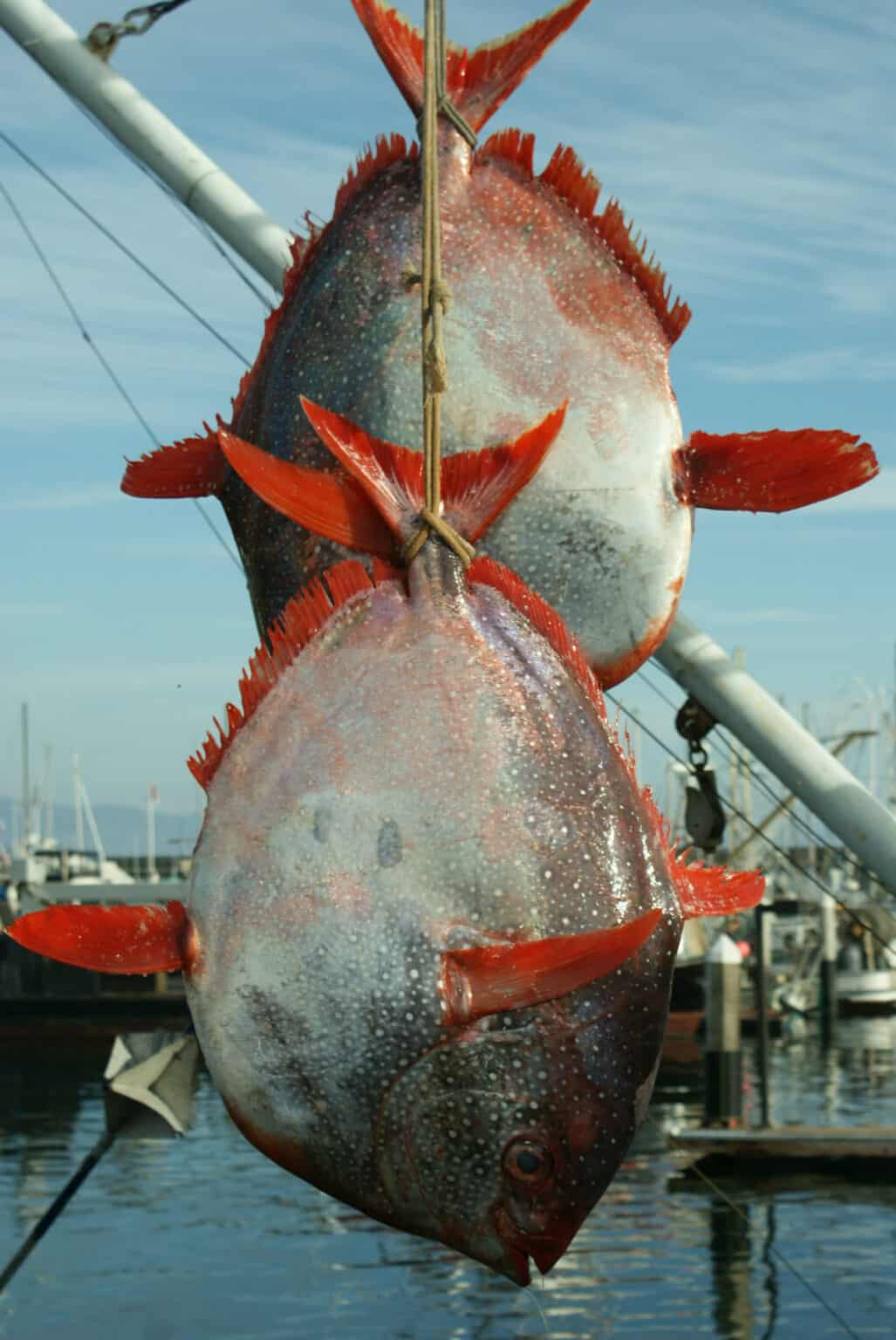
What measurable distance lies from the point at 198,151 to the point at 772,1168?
18671 mm

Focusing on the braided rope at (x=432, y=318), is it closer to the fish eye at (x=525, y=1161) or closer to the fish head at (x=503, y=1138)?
the fish head at (x=503, y=1138)

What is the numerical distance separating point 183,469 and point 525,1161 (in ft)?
5.48

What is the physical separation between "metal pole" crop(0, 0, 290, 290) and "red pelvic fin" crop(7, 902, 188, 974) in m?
3.31

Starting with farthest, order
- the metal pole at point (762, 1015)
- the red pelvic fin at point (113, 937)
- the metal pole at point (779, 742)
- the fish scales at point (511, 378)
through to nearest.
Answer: the metal pole at point (762, 1015)
the metal pole at point (779, 742)
the fish scales at point (511, 378)
the red pelvic fin at point (113, 937)

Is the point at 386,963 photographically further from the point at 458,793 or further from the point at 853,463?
the point at 853,463

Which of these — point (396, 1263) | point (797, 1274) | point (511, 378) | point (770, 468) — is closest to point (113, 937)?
point (511, 378)

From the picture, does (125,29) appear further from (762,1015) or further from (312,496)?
(762,1015)

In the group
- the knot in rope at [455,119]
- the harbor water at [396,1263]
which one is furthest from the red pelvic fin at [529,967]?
the harbor water at [396,1263]

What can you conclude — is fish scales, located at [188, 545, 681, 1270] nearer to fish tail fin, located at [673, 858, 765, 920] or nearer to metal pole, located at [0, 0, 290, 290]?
fish tail fin, located at [673, 858, 765, 920]

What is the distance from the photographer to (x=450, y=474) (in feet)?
9.85

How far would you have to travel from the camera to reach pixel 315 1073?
2.72 meters

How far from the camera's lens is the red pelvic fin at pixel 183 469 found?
3738 millimetres

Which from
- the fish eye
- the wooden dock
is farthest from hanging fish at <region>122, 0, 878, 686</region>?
the wooden dock

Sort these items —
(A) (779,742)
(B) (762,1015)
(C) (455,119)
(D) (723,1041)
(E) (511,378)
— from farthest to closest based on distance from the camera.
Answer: (B) (762,1015), (D) (723,1041), (A) (779,742), (C) (455,119), (E) (511,378)
